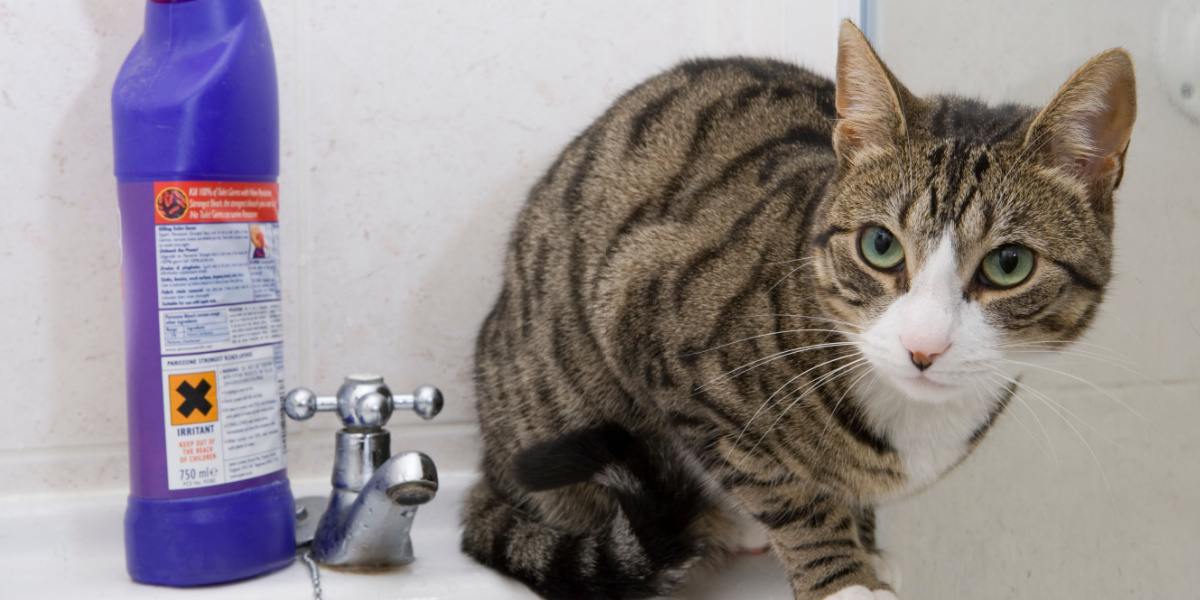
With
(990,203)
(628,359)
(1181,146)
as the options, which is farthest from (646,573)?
(1181,146)

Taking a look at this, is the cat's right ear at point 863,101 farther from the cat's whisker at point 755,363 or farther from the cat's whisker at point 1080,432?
the cat's whisker at point 1080,432

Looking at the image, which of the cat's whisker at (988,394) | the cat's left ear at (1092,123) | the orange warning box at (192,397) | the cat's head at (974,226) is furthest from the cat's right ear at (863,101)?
the orange warning box at (192,397)

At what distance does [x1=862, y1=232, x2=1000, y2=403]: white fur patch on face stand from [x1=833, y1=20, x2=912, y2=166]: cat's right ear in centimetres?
12

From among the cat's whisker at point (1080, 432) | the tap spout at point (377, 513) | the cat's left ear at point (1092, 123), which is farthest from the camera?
the cat's whisker at point (1080, 432)

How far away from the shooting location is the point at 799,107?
119cm

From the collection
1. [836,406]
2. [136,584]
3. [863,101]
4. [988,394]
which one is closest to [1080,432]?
[988,394]

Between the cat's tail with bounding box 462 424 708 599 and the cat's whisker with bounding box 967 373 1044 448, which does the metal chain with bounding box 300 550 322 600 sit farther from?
the cat's whisker with bounding box 967 373 1044 448

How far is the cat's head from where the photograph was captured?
83cm

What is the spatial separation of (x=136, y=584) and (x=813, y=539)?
2.06 feet

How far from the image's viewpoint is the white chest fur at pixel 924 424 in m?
0.98

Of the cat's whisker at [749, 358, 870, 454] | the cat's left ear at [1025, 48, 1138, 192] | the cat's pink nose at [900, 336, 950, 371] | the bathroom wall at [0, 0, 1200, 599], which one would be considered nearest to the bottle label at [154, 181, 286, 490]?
the bathroom wall at [0, 0, 1200, 599]

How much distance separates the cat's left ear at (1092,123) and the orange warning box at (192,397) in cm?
72

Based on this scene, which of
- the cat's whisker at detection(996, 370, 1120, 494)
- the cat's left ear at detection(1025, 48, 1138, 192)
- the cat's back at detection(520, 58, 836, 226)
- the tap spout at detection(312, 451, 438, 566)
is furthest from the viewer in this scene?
the cat's back at detection(520, 58, 836, 226)

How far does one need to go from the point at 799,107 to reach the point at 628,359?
0.34 m
